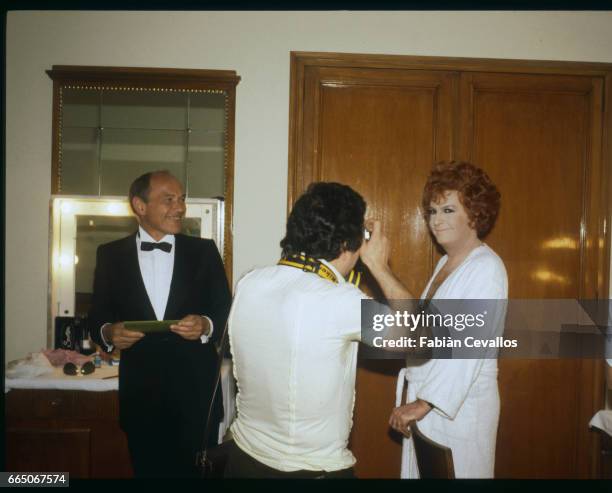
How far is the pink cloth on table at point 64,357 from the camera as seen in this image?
1.90m

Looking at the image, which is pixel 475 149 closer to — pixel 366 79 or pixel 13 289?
pixel 366 79

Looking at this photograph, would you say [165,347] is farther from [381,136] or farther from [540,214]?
[540,214]

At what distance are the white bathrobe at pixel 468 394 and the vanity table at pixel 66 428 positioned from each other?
1113 mm

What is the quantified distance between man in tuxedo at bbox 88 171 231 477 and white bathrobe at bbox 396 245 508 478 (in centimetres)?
77

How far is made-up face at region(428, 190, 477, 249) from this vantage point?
1.77 meters

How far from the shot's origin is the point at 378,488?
2.00m

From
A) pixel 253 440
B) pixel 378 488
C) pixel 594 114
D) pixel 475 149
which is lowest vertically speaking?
pixel 378 488

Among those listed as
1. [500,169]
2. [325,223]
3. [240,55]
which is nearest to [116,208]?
[240,55]

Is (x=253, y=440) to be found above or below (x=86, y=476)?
above

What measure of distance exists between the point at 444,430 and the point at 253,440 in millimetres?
703

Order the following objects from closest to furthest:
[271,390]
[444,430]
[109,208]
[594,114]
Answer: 1. [271,390]
2. [444,430]
3. [109,208]
4. [594,114]

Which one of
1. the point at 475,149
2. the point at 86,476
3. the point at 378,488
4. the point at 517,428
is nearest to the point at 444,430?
the point at 378,488

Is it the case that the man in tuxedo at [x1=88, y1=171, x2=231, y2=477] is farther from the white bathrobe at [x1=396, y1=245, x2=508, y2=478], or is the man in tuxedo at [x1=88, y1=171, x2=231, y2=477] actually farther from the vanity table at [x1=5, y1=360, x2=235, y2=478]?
the white bathrobe at [x1=396, y1=245, x2=508, y2=478]

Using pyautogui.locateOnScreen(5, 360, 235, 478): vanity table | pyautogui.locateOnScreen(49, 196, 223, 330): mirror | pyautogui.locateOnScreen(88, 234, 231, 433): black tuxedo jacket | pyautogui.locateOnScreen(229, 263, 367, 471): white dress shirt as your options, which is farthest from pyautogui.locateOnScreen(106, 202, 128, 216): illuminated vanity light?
pyautogui.locateOnScreen(229, 263, 367, 471): white dress shirt
